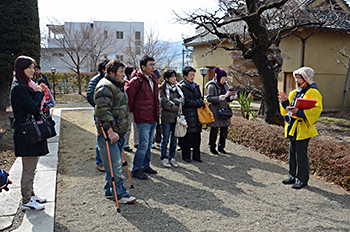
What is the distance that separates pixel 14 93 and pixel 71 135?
4924 mm

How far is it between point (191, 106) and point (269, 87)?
442 centimetres

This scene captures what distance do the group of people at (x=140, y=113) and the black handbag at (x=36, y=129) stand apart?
9 centimetres

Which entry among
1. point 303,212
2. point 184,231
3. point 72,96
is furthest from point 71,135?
point 72,96

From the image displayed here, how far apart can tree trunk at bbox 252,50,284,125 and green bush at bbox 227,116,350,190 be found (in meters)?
1.73

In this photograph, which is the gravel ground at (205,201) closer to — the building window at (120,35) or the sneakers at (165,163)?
the sneakers at (165,163)

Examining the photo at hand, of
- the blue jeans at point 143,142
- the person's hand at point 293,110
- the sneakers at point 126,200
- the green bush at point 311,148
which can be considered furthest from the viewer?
the green bush at point 311,148

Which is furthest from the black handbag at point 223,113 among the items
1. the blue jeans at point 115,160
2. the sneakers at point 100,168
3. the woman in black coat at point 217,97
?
the blue jeans at point 115,160

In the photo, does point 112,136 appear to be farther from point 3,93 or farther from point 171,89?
point 3,93

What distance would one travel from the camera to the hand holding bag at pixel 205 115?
5680 mm

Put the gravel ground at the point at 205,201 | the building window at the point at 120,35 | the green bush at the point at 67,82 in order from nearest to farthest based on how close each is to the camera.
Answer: the gravel ground at the point at 205,201 → the green bush at the point at 67,82 → the building window at the point at 120,35

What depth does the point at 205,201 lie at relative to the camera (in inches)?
159

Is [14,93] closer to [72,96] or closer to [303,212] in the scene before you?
[303,212]

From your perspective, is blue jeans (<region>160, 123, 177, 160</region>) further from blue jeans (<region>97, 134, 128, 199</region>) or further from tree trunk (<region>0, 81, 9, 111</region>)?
tree trunk (<region>0, 81, 9, 111</region>)

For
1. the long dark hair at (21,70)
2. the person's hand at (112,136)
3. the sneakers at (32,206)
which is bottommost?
the sneakers at (32,206)
